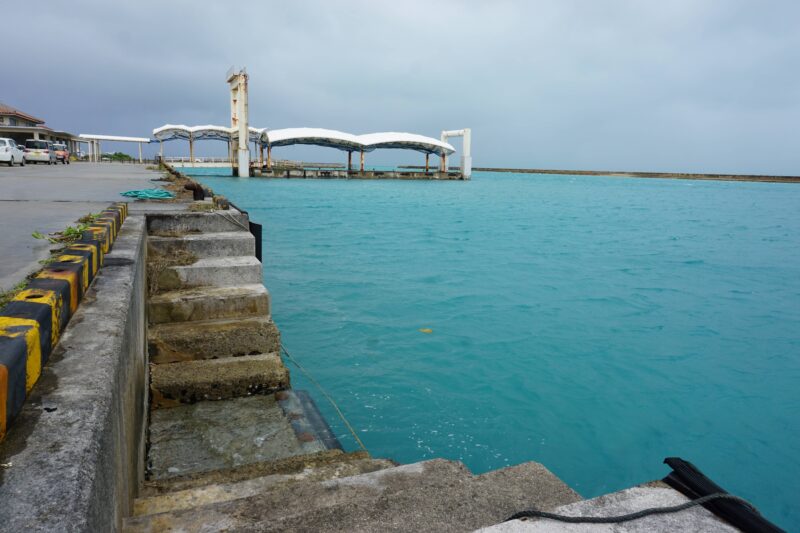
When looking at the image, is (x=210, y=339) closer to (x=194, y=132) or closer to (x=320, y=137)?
(x=320, y=137)

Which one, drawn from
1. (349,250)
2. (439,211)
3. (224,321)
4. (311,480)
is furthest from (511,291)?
(439,211)

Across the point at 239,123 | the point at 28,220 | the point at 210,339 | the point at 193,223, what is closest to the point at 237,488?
the point at 210,339

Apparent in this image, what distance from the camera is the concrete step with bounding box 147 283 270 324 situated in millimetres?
4023

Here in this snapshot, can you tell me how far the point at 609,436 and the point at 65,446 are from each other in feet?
16.2

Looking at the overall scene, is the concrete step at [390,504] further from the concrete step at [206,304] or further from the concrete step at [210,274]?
the concrete step at [210,274]

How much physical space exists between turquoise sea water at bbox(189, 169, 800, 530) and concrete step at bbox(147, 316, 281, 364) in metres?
1.25

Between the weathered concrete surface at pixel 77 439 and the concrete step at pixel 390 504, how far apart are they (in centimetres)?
31

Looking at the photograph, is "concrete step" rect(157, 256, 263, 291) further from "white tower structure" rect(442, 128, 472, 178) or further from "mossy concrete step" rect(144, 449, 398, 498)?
"white tower structure" rect(442, 128, 472, 178)

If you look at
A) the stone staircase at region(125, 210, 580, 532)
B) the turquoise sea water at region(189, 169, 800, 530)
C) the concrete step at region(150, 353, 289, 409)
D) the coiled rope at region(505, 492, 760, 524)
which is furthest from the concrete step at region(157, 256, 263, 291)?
the coiled rope at region(505, 492, 760, 524)

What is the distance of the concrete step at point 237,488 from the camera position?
76.4 inches

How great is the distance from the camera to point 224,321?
412 cm

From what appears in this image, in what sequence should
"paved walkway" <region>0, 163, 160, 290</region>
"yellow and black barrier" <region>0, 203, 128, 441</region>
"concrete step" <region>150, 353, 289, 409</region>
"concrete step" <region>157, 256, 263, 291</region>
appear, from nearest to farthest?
"yellow and black barrier" <region>0, 203, 128, 441</region> < "paved walkway" <region>0, 163, 160, 290</region> < "concrete step" <region>150, 353, 289, 409</region> < "concrete step" <region>157, 256, 263, 291</region>

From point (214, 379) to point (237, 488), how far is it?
1.63 meters

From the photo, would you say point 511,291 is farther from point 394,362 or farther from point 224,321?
point 224,321
